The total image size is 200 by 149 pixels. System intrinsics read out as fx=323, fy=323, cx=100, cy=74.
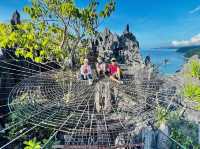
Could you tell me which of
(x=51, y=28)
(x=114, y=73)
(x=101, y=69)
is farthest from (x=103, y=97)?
(x=51, y=28)

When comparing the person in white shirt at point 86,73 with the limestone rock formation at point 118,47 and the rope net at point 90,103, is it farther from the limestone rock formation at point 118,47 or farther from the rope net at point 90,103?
the limestone rock formation at point 118,47

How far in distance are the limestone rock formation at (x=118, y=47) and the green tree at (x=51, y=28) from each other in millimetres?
1642

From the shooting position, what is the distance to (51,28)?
8000 millimetres

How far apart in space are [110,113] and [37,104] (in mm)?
1102

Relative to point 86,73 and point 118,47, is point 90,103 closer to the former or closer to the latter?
point 86,73

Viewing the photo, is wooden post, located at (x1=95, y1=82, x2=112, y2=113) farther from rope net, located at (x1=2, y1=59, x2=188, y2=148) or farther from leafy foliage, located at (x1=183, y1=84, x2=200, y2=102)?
leafy foliage, located at (x1=183, y1=84, x2=200, y2=102)

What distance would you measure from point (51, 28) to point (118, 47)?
291cm

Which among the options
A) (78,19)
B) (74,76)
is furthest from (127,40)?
(74,76)

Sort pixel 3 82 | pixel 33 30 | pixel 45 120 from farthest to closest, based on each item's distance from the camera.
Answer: pixel 3 82
pixel 33 30
pixel 45 120

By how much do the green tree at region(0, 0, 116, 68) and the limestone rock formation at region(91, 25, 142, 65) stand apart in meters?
1.64

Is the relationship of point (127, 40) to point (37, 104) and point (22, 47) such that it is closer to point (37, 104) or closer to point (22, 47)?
point (22, 47)

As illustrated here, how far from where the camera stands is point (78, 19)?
7.92 meters

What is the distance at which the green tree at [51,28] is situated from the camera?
25.4ft

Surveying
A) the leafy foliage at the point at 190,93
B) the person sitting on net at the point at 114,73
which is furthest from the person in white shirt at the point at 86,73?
the leafy foliage at the point at 190,93
